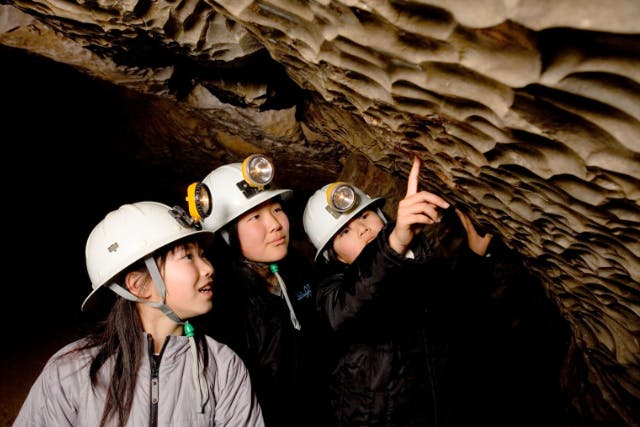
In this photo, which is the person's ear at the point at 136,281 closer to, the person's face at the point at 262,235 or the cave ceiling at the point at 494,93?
the person's face at the point at 262,235

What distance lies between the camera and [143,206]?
2.11 m

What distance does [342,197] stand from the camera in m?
2.55

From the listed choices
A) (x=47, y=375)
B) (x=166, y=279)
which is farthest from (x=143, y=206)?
(x=47, y=375)

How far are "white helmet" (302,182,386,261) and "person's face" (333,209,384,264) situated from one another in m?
0.05

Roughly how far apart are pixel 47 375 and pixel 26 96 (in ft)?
12.3

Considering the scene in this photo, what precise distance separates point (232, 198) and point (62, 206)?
16.5 feet

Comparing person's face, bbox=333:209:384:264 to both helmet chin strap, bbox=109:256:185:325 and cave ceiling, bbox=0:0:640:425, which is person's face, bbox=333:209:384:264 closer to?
cave ceiling, bbox=0:0:640:425

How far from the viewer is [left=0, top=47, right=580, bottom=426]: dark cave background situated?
3662 millimetres

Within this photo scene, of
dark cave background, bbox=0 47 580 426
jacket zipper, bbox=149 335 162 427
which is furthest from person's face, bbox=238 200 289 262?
dark cave background, bbox=0 47 580 426

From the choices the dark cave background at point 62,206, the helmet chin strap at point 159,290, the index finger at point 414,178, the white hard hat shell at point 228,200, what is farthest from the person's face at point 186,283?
the dark cave background at point 62,206

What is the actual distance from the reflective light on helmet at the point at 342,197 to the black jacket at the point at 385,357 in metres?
0.45

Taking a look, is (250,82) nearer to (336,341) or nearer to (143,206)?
(143,206)

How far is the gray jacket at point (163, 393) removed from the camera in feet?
5.64

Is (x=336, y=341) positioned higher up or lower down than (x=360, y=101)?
lower down
